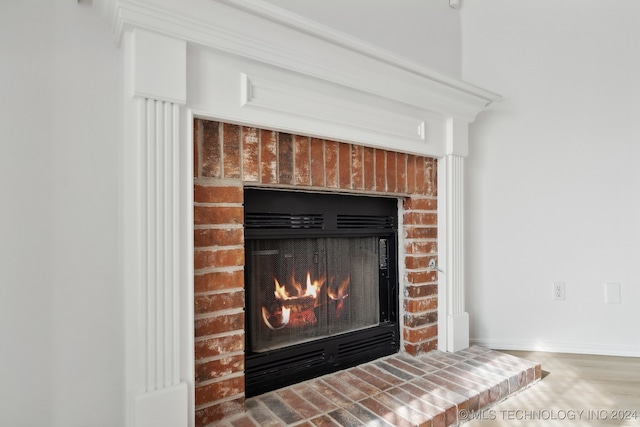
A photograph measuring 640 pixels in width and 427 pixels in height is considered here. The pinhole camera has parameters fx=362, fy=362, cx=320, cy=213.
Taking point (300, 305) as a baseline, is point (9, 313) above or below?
above

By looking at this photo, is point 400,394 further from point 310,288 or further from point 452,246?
point 452,246

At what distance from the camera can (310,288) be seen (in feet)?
5.42

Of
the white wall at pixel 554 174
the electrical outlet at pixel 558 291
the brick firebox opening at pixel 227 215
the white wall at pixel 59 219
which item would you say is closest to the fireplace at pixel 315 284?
the brick firebox opening at pixel 227 215

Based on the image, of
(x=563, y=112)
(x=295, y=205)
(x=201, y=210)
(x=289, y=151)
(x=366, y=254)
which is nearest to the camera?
(x=201, y=210)

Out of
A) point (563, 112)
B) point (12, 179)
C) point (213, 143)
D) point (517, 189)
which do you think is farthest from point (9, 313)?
point (563, 112)

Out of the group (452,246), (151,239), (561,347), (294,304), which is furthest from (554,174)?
(151,239)

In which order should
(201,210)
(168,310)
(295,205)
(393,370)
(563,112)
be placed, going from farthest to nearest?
(563,112)
(393,370)
(295,205)
(201,210)
(168,310)

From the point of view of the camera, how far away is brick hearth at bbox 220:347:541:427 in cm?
127

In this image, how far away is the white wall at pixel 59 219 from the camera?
1143 mm

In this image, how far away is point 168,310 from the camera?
112 centimetres

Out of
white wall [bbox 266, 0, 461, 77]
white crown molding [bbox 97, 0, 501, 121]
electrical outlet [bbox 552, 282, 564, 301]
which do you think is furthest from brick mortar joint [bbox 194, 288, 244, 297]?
electrical outlet [bbox 552, 282, 564, 301]

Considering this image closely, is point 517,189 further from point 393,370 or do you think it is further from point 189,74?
point 189,74

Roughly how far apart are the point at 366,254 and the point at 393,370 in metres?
0.55

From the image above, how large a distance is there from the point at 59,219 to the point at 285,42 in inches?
38.7
